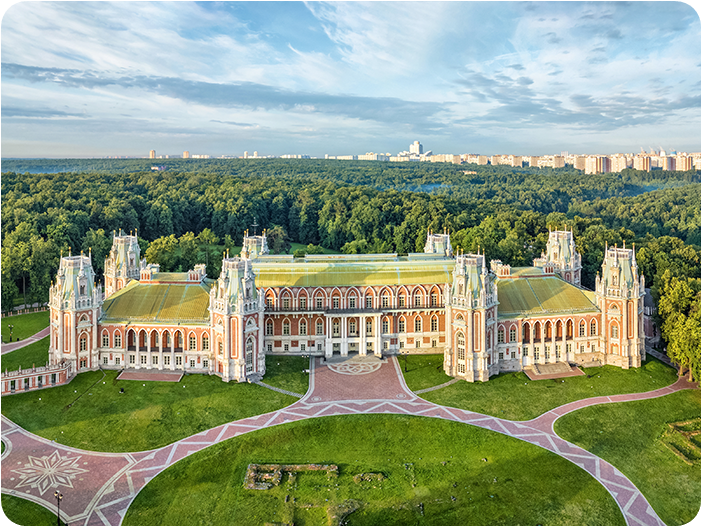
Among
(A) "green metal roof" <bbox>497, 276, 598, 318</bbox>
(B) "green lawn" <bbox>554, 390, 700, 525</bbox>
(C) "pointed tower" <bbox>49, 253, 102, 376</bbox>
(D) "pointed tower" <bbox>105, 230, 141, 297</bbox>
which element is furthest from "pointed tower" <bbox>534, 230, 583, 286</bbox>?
(C) "pointed tower" <bbox>49, 253, 102, 376</bbox>

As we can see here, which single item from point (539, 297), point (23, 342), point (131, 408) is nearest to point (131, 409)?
point (131, 408)

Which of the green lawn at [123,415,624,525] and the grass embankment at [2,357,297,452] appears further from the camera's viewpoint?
the grass embankment at [2,357,297,452]

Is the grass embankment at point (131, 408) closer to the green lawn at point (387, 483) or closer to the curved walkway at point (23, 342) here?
the green lawn at point (387, 483)

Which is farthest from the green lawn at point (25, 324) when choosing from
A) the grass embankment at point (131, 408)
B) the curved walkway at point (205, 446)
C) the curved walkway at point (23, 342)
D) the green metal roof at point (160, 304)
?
the curved walkway at point (205, 446)

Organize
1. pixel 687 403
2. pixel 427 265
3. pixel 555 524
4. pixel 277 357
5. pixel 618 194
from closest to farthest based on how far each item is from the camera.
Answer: pixel 555 524 < pixel 687 403 < pixel 277 357 < pixel 427 265 < pixel 618 194

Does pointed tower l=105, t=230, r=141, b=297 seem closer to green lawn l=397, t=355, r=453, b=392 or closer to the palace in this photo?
the palace

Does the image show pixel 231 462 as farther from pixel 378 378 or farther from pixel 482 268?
pixel 482 268

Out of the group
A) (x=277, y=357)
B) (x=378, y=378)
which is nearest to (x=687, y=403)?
(x=378, y=378)
